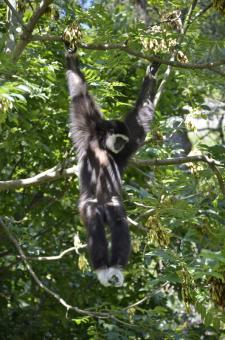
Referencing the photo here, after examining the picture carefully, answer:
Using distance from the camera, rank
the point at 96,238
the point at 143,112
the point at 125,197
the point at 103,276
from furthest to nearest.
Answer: the point at 125,197
the point at 143,112
the point at 96,238
the point at 103,276

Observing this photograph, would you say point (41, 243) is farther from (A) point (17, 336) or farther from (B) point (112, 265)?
(B) point (112, 265)

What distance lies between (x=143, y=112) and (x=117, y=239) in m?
1.52

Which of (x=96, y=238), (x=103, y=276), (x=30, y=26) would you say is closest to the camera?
(x=30, y=26)

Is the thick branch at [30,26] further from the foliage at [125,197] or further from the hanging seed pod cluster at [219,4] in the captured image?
the hanging seed pod cluster at [219,4]

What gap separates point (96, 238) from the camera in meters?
5.42

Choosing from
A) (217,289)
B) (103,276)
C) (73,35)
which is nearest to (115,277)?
(103,276)

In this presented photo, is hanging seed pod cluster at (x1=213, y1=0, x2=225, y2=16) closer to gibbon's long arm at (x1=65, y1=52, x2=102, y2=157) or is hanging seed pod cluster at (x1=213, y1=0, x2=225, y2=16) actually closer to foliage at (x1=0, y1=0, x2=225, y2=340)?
foliage at (x1=0, y1=0, x2=225, y2=340)

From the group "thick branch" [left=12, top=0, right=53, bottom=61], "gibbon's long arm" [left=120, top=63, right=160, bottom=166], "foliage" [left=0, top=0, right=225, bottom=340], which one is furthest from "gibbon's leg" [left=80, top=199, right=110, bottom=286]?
"thick branch" [left=12, top=0, right=53, bottom=61]

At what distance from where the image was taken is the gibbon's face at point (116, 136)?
5875 millimetres

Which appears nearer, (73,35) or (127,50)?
(127,50)

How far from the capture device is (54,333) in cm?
747

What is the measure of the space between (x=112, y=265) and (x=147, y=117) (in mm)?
1752

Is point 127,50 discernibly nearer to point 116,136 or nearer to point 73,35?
point 73,35

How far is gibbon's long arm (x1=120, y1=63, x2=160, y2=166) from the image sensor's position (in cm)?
620
